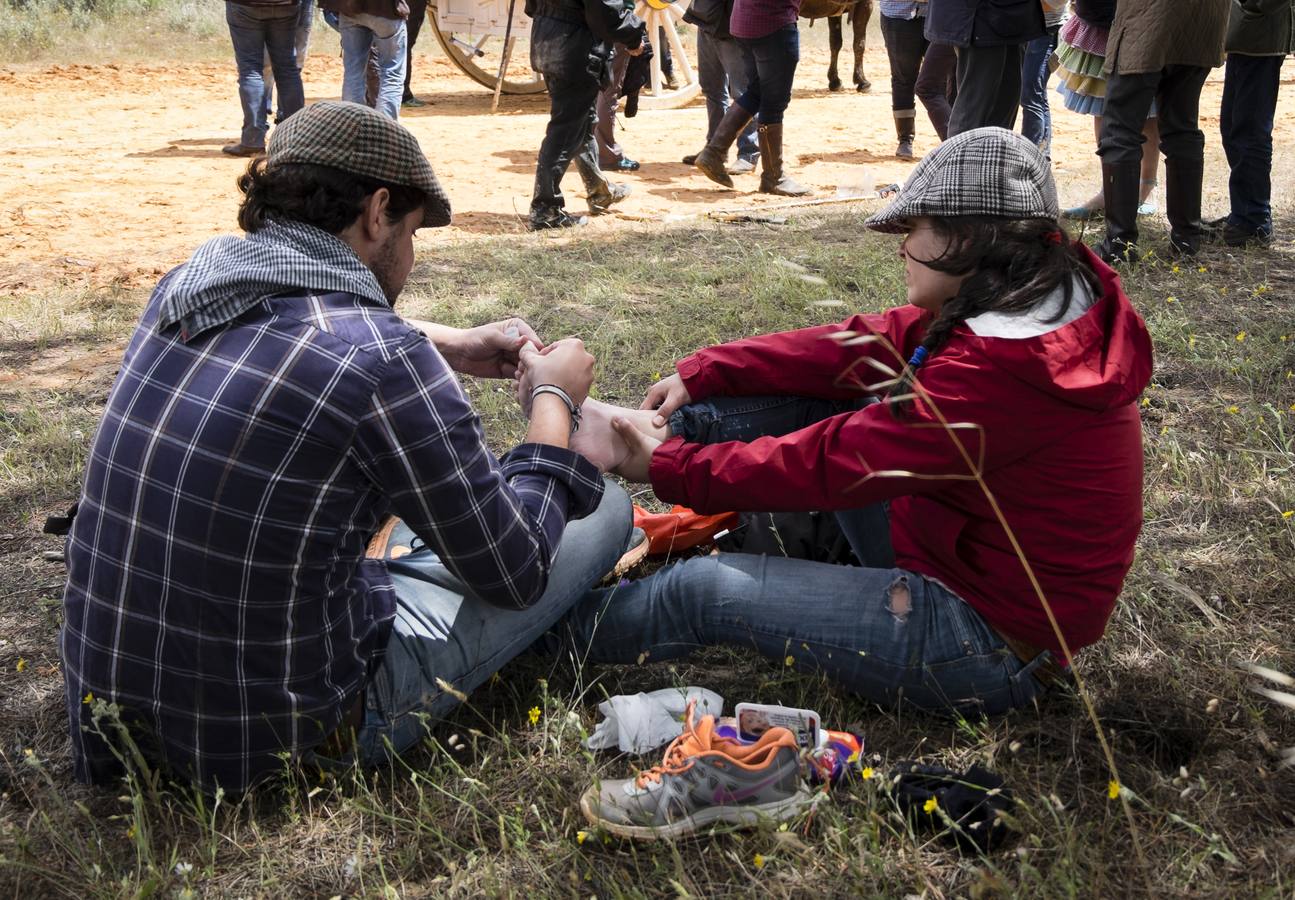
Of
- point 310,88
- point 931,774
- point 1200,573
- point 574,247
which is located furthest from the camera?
point 310,88

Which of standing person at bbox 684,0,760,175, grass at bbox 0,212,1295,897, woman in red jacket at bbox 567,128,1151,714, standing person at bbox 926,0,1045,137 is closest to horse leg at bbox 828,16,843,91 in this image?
standing person at bbox 684,0,760,175

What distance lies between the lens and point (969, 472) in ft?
6.74

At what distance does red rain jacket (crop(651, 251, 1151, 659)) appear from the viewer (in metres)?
2.00

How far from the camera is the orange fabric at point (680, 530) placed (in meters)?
2.89

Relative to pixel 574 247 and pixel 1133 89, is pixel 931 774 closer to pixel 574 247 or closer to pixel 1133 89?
pixel 1133 89

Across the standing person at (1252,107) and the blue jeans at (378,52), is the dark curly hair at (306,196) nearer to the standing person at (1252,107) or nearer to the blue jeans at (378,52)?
the standing person at (1252,107)

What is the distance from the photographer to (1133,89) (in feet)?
16.7

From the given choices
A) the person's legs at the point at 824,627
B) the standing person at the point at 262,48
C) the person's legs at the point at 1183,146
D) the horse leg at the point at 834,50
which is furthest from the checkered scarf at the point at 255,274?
the horse leg at the point at 834,50

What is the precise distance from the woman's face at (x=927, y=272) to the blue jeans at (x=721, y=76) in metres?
5.81

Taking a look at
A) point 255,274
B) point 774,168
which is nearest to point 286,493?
point 255,274

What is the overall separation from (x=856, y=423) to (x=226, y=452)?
3.47 ft

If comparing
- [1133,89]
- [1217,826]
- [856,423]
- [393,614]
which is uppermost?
[1133,89]

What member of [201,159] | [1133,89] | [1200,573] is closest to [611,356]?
[1200,573]

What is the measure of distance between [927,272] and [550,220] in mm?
4842
